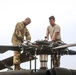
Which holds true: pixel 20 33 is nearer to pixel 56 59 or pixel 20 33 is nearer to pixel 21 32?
pixel 21 32

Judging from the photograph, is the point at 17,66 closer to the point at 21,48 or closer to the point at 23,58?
the point at 23,58

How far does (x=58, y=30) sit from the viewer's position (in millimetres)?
7309

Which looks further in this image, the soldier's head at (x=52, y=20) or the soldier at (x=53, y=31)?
the soldier's head at (x=52, y=20)

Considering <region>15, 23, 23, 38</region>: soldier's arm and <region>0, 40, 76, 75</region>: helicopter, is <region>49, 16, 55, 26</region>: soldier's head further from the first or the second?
<region>0, 40, 76, 75</region>: helicopter

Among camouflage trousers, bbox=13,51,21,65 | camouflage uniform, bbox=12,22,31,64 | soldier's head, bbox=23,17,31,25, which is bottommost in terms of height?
camouflage trousers, bbox=13,51,21,65

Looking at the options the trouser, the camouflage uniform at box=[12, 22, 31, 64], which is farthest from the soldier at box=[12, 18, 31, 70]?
the trouser

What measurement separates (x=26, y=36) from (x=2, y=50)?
2210 mm

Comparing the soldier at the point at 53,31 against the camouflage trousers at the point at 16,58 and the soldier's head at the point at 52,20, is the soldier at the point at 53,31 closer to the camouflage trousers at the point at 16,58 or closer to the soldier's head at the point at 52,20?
the soldier's head at the point at 52,20

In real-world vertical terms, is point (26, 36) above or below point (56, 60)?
above

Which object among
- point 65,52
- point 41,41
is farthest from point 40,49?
point 65,52

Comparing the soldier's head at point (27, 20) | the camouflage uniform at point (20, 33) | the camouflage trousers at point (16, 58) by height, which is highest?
the soldier's head at point (27, 20)

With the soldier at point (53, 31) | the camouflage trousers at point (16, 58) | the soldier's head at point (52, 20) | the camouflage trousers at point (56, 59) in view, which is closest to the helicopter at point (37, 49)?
the camouflage trousers at point (56, 59)

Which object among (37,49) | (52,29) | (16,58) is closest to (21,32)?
(52,29)

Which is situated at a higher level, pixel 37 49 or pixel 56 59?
pixel 37 49
